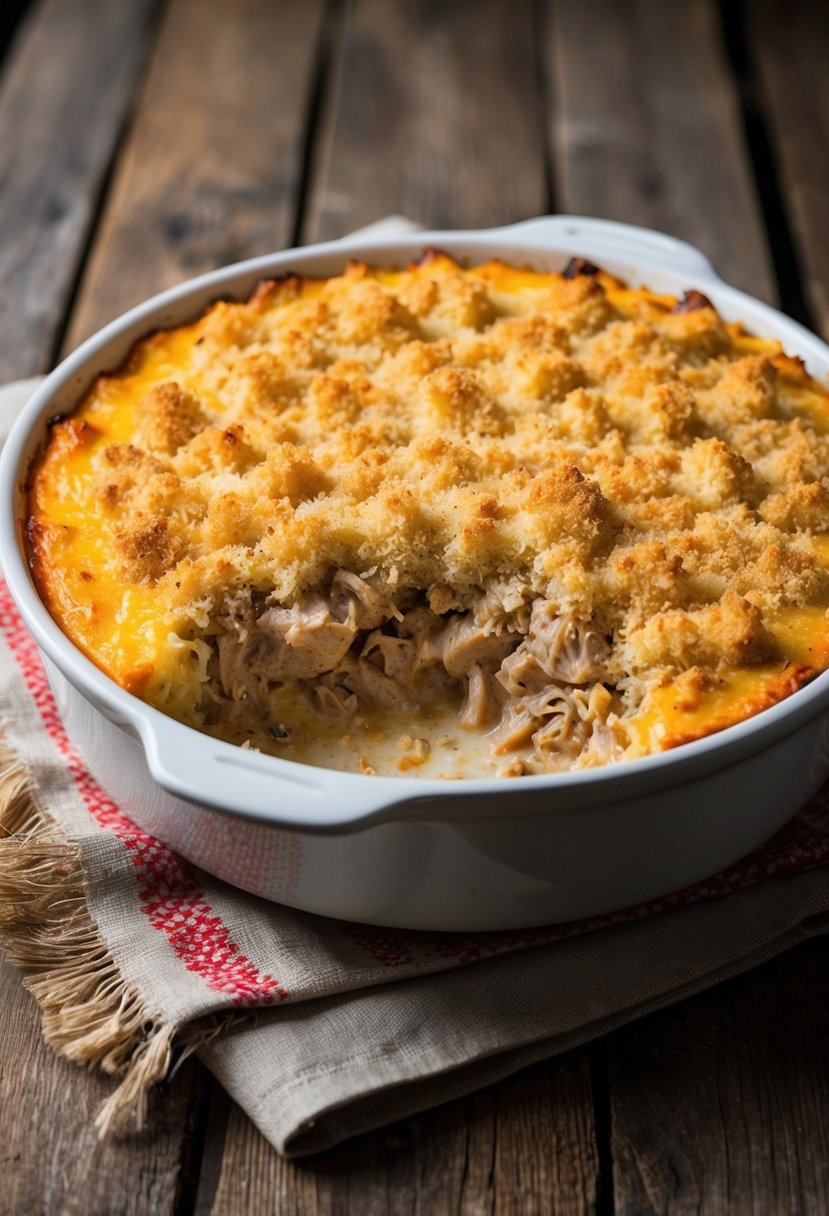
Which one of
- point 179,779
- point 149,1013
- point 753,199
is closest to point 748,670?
point 179,779

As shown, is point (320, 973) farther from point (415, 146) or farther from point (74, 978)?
point (415, 146)

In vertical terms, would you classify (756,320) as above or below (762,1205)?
above

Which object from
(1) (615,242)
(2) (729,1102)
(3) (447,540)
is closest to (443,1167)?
(2) (729,1102)

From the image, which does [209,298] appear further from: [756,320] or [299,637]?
[756,320]

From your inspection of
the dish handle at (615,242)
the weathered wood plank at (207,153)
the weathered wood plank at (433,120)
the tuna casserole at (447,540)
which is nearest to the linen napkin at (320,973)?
the tuna casserole at (447,540)

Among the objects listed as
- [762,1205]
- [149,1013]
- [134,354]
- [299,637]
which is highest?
[134,354]

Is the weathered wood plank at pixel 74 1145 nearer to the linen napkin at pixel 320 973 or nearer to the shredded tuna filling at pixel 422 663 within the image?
the linen napkin at pixel 320 973
